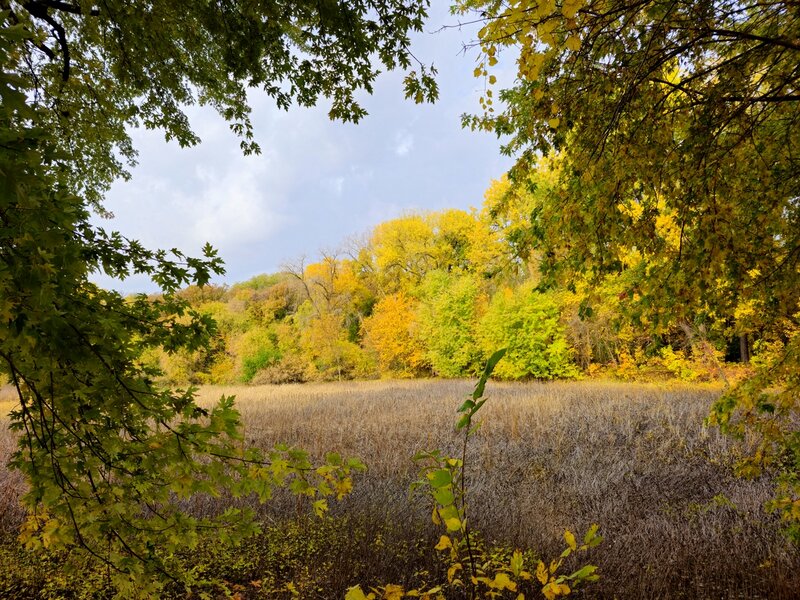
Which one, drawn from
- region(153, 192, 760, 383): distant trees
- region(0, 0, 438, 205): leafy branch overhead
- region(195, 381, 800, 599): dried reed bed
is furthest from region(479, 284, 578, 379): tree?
region(0, 0, 438, 205): leafy branch overhead

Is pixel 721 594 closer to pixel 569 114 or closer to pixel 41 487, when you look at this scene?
pixel 569 114

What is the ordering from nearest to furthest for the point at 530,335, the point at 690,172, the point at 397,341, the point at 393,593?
the point at 393,593
the point at 690,172
the point at 530,335
the point at 397,341

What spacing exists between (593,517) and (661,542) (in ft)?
2.28

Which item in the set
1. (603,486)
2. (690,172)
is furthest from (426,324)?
(690,172)

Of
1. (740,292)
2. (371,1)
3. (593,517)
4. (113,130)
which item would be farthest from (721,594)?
(113,130)

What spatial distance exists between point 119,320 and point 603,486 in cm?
549

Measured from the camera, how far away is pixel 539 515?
441 centimetres

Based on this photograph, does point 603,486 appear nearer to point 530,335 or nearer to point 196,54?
point 196,54

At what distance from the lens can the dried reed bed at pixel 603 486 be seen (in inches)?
132

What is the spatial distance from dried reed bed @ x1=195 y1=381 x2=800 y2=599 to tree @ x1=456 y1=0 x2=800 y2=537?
1164 mm

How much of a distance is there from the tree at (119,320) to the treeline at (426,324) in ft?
34.1

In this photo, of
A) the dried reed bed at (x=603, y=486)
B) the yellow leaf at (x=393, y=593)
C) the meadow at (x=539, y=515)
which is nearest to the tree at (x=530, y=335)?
the dried reed bed at (x=603, y=486)

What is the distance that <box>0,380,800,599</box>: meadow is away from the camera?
3.24 metres

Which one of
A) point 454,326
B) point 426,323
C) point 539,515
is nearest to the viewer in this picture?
point 539,515
